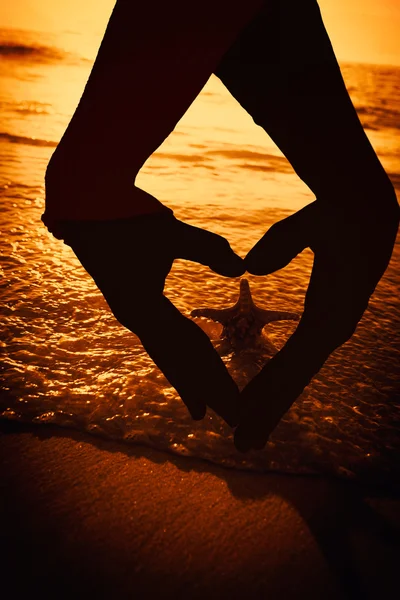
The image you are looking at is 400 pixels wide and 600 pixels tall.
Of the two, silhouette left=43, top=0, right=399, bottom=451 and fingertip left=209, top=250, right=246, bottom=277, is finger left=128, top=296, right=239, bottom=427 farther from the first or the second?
fingertip left=209, top=250, right=246, bottom=277

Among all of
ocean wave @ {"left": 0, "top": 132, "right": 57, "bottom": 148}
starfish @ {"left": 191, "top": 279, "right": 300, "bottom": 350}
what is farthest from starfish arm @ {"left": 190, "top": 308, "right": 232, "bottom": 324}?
ocean wave @ {"left": 0, "top": 132, "right": 57, "bottom": 148}

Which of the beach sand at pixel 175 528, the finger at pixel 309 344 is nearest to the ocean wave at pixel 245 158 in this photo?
the beach sand at pixel 175 528

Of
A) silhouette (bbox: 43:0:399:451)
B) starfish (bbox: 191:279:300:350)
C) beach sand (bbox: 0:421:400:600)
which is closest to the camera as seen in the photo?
silhouette (bbox: 43:0:399:451)

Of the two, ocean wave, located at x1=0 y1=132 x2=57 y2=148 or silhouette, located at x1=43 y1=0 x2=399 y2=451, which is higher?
ocean wave, located at x1=0 y1=132 x2=57 y2=148

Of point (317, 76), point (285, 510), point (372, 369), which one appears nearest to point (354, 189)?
point (317, 76)

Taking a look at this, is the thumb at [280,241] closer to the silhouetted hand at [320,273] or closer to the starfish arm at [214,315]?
the silhouetted hand at [320,273]

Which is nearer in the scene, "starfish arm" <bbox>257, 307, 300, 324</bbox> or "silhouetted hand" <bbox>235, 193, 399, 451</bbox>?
"silhouetted hand" <bbox>235, 193, 399, 451</bbox>

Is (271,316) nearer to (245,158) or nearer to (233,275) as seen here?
(233,275)
